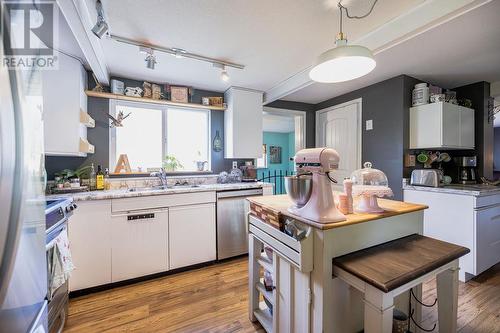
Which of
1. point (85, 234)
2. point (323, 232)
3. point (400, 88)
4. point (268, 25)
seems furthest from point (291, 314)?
point (400, 88)

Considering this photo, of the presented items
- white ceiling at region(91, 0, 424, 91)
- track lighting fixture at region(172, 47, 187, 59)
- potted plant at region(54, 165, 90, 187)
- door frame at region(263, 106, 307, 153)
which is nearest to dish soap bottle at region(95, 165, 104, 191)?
potted plant at region(54, 165, 90, 187)

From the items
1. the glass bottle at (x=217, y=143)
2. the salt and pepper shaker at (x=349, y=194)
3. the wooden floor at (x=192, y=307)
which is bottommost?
the wooden floor at (x=192, y=307)

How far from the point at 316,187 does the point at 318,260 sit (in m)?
0.35

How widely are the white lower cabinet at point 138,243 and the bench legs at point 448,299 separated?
87.3 inches

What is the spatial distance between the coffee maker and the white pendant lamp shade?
2.67 meters

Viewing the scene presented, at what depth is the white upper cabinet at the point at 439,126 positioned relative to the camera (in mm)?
2342

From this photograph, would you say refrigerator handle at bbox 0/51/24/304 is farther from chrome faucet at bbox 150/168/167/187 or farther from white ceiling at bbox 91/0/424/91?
chrome faucet at bbox 150/168/167/187

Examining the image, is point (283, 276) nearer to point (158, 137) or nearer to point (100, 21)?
point (100, 21)

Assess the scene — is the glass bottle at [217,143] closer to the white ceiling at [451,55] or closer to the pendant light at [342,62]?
the white ceiling at [451,55]

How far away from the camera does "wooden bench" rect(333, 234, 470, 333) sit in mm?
833

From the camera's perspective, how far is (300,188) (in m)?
1.11

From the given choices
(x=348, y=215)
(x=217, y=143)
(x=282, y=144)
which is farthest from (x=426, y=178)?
(x=282, y=144)

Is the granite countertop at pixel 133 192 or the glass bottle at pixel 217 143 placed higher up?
the glass bottle at pixel 217 143

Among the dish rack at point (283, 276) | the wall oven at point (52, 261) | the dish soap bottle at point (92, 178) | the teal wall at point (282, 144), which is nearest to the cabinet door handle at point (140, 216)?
the wall oven at point (52, 261)
